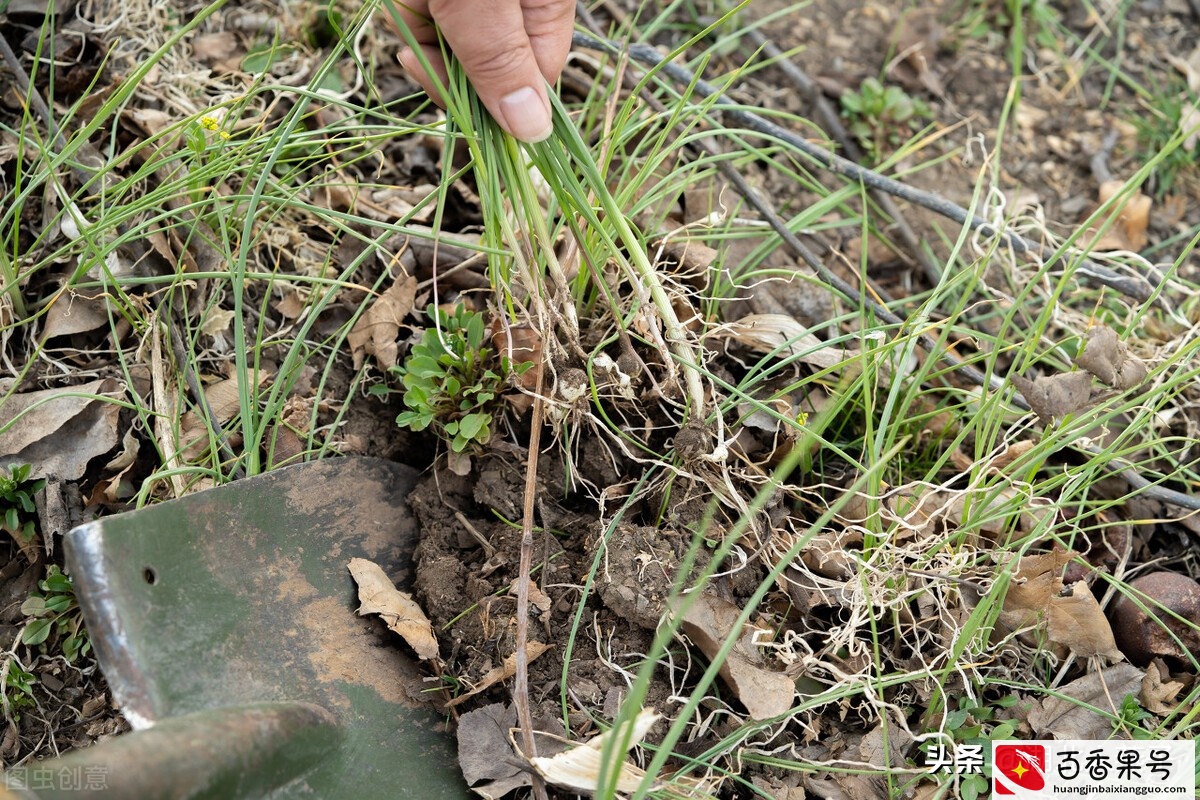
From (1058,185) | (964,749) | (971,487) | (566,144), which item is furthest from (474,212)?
(1058,185)

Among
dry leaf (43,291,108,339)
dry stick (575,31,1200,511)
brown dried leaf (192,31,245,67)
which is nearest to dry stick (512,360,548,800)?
dry stick (575,31,1200,511)

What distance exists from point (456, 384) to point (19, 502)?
0.79 metres

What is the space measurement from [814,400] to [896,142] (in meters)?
0.94

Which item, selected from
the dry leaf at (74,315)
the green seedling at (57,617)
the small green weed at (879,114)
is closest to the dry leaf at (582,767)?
the green seedling at (57,617)

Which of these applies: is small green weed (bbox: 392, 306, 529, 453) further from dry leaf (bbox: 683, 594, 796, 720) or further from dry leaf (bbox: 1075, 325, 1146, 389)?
dry leaf (bbox: 1075, 325, 1146, 389)

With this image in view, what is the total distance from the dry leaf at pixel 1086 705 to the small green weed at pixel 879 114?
1358 millimetres

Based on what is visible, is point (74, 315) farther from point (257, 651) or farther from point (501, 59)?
point (501, 59)

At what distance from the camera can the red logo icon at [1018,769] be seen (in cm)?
142

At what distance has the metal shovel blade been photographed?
116 cm

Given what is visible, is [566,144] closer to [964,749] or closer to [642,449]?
[642,449]

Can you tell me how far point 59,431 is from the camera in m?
1.62

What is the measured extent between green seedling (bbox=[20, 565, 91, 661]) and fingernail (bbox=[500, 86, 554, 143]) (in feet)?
3.52

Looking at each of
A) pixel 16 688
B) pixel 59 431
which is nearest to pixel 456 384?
pixel 59 431

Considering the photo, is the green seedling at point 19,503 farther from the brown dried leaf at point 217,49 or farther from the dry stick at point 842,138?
the dry stick at point 842,138
